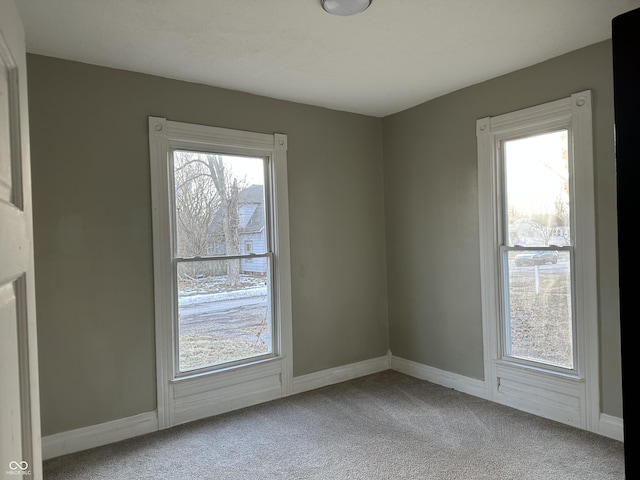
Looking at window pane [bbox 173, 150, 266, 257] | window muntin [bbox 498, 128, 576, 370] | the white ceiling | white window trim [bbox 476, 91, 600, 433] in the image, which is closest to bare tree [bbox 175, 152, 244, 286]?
window pane [bbox 173, 150, 266, 257]

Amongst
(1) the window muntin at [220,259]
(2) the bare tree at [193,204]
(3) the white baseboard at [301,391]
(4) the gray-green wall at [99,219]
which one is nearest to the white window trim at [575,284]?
(3) the white baseboard at [301,391]

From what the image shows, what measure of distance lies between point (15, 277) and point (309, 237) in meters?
3.03

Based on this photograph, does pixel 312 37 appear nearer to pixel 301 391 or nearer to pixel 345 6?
pixel 345 6

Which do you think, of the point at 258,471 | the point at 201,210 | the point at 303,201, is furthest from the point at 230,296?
the point at 258,471

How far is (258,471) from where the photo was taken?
2523 millimetres

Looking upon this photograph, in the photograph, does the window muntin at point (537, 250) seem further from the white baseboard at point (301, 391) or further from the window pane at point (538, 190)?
the white baseboard at point (301, 391)

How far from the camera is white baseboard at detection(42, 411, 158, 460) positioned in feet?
8.96

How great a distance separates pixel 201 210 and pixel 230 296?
0.72m

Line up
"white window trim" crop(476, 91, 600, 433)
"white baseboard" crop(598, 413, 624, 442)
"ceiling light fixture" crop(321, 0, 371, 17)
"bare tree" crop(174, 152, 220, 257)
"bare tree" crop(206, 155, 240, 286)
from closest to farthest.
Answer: "ceiling light fixture" crop(321, 0, 371, 17) < "white baseboard" crop(598, 413, 624, 442) < "white window trim" crop(476, 91, 600, 433) < "bare tree" crop(174, 152, 220, 257) < "bare tree" crop(206, 155, 240, 286)

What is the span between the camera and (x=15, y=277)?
946mm

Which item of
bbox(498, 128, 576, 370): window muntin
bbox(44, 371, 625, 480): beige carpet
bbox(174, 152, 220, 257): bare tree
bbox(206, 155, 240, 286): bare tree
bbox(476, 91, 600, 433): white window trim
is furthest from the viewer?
bbox(206, 155, 240, 286): bare tree

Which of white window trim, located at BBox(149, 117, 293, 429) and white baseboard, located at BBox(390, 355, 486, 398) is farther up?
white window trim, located at BBox(149, 117, 293, 429)

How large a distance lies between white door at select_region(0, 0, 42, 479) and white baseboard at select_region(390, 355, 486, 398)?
10.6 ft

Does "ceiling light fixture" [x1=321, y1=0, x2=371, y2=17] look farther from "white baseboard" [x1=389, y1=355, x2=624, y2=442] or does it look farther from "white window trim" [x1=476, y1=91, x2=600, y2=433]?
"white baseboard" [x1=389, y1=355, x2=624, y2=442]
